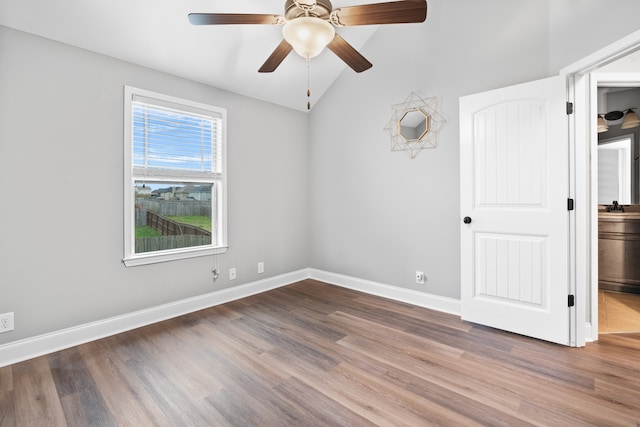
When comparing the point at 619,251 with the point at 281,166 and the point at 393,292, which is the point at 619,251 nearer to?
the point at 393,292

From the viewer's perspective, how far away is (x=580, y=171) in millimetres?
2246

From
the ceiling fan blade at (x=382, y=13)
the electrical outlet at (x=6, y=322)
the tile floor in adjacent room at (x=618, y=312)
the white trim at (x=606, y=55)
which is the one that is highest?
the ceiling fan blade at (x=382, y=13)

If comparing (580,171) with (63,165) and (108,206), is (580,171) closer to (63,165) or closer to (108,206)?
(108,206)

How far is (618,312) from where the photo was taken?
114 inches

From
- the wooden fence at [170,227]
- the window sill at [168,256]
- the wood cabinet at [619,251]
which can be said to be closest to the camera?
the window sill at [168,256]

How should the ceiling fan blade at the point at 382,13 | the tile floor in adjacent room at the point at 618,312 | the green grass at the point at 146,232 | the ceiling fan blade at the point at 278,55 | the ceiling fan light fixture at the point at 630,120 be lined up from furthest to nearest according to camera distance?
the ceiling fan light fixture at the point at 630,120 → the green grass at the point at 146,232 → the tile floor in adjacent room at the point at 618,312 → the ceiling fan blade at the point at 278,55 → the ceiling fan blade at the point at 382,13

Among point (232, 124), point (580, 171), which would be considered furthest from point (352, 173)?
point (580, 171)

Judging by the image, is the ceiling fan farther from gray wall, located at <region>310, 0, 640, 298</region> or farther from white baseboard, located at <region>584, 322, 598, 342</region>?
white baseboard, located at <region>584, 322, 598, 342</region>

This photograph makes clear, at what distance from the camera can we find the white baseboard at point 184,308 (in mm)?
2199

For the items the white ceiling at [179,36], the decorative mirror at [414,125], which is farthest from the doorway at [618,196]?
the white ceiling at [179,36]

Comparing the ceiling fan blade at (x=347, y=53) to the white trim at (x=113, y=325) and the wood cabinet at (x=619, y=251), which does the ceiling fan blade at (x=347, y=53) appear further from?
the wood cabinet at (x=619, y=251)

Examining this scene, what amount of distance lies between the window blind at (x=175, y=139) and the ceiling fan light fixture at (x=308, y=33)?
156cm

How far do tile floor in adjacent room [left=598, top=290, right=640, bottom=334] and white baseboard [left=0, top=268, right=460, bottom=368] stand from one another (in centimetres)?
122

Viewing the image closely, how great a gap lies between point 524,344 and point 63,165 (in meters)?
3.86
